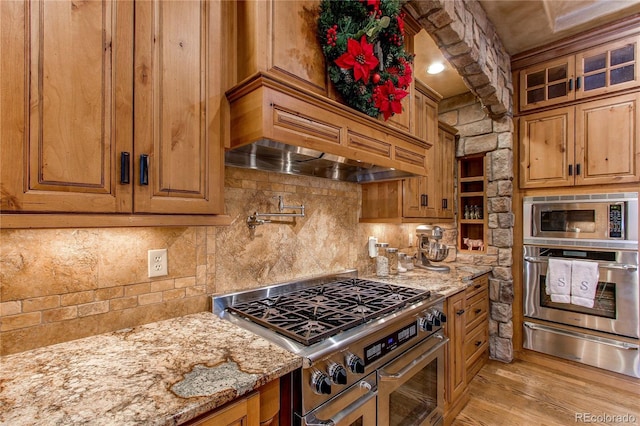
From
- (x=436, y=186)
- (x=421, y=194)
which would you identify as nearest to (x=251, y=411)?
(x=421, y=194)

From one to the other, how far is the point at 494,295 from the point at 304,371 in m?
2.69

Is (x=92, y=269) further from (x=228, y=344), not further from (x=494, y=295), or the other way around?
(x=494, y=295)

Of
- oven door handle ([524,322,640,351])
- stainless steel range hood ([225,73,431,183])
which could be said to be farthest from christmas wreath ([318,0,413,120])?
oven door handle ([524,322,640,351])

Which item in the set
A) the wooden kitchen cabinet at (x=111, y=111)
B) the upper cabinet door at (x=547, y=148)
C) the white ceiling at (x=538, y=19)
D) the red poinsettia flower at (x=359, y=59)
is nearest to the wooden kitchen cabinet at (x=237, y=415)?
the wooden kitchen cabinet at (x=111, y=111)

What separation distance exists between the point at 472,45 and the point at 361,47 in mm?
1207

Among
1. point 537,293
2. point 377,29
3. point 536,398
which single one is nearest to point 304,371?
point 377,29

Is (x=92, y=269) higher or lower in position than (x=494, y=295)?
higher

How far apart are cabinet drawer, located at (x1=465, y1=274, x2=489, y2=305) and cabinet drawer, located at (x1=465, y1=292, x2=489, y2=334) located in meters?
0.03

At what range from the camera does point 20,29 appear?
2.74 ft

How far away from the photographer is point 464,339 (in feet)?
7.91

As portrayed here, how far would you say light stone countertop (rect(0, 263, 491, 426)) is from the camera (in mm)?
742

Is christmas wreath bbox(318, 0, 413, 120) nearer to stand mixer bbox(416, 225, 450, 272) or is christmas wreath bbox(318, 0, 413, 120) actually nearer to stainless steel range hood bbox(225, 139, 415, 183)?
stainless steel range hood bbox(225, 139, 415, 183)

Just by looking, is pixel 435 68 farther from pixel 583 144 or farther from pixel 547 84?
pixel 583 144

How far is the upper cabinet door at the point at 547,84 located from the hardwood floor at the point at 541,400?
101 inches
